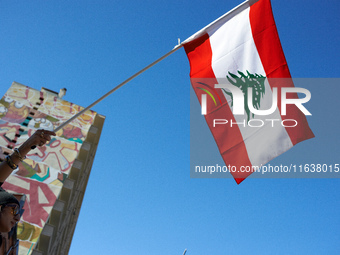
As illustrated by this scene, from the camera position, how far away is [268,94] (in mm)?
8930

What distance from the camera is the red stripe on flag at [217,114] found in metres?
8.57

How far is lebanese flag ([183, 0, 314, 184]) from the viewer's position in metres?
8.49

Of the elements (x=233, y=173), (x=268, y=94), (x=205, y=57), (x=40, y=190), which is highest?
(x=40, y=190)

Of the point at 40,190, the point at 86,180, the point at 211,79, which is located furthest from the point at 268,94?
the point at 86,180

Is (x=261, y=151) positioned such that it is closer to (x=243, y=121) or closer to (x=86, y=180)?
(x=243, y=121)

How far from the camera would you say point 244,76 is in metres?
9.03

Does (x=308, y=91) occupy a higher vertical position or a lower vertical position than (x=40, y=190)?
lower

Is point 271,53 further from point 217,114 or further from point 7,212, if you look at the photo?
point 7,212

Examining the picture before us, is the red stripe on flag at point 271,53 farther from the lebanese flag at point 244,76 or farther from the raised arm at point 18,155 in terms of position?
the raised arm at point 18,155

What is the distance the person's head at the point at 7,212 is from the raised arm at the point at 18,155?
633 millimetres

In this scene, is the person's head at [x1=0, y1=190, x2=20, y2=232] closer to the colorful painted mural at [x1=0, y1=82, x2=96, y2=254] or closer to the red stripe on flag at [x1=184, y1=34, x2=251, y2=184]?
the red stripe on flag at [x1=184, y1=34, x2=251, y2=184]

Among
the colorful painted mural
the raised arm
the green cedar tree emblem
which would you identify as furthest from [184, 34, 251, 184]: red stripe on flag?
the colorful painted mural

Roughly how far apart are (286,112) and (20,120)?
2309cm

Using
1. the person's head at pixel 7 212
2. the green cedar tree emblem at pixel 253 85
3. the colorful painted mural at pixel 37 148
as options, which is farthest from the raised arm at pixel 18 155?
the colorful painted mural at pixel 37 148
